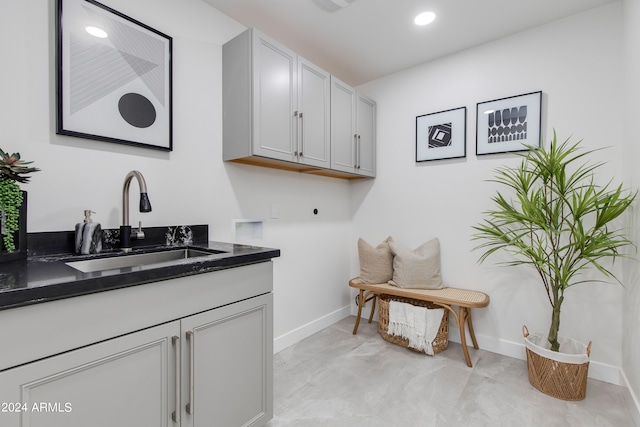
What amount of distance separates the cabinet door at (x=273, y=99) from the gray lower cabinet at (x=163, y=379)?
3.21ft

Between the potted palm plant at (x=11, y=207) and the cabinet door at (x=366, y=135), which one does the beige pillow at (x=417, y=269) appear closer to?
the cabinet door at (x=366, y=135)

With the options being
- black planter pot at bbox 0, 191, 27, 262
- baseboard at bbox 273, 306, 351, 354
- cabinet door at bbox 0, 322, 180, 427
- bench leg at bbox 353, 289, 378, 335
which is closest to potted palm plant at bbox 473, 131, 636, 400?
bench leg at bbox 353, 289, 378, 335

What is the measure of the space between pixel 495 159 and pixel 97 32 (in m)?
2.67

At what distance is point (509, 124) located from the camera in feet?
7.49

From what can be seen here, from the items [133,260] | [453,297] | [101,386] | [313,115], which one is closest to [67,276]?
[101,386]

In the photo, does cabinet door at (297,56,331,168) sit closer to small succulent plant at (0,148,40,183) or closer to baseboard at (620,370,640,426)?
small succulent plant at (0,148,40,183)

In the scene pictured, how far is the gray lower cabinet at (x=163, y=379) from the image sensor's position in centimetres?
82

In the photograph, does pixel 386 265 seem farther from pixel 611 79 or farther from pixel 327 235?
pixel 611 79

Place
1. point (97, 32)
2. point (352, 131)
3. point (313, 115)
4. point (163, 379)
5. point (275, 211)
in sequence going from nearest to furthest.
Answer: point (163, 379)
point (97, 32)
point (313, 115)
point (275, 211)
point (352, 131)

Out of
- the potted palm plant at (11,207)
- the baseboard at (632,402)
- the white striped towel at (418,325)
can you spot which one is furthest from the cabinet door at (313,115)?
the baseboard at (632,402)

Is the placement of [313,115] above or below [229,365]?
above

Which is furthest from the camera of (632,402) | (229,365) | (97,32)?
(632,402)

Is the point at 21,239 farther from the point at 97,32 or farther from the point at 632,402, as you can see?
the point at 632,402

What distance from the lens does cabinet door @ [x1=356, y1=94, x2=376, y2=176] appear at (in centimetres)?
277
